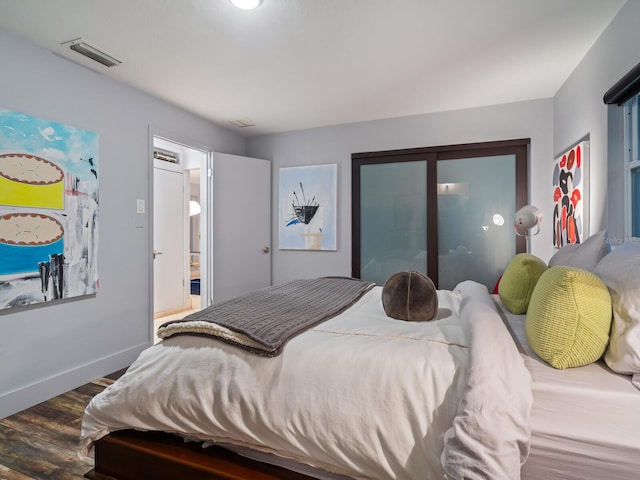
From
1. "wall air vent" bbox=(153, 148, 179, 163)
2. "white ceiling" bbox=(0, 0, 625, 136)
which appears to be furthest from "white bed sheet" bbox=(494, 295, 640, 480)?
"wall air vent" bbox=(153, 148, 179, 163)

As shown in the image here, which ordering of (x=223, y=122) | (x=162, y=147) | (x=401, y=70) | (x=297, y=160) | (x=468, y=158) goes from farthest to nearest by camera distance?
(x=162, y=147)
(x=297, y=160)
(x=223, y=122)
(x=468, y=158)
(x=401, y=70)

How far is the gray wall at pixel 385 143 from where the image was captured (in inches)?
136

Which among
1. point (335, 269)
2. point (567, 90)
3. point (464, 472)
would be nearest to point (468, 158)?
point (567, 90)

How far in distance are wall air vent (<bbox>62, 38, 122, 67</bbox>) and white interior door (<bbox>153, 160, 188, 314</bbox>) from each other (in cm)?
219

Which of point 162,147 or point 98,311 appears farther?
Result: point 162,147

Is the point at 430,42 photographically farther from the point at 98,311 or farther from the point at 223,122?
the point at 98,311

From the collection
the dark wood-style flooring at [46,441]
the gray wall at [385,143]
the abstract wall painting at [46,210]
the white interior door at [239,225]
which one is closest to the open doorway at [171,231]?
the white interior door at [239,225]

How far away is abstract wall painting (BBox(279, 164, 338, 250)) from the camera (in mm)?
4297

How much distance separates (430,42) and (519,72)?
997mm

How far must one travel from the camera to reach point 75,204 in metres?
2.69

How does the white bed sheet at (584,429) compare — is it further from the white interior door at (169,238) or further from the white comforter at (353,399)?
the white interior door at (169,238)

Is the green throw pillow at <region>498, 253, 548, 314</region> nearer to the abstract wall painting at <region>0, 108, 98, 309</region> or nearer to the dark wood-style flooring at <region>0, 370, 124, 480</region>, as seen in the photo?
the dark wood-style flooring at <region>0, 370, 124, 480</region>

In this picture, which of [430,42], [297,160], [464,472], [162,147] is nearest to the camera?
[464,472]

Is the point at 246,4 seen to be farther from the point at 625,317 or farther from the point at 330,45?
the point at 625,317
